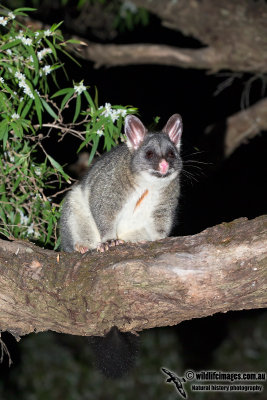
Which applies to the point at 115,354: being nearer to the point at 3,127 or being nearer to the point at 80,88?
the point at 3,127

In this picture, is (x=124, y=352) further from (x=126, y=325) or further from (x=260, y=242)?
(x=260, y=242)

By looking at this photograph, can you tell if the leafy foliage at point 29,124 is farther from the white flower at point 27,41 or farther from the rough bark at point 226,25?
the rough bark at point 226,25

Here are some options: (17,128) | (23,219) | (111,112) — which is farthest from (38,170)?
(111,112)

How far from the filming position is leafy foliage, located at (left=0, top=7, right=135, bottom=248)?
4.75 metres

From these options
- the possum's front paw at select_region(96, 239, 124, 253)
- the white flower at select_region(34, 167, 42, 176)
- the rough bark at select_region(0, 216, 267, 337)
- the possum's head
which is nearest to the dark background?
the possum's head

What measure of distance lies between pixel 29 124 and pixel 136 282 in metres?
1.79

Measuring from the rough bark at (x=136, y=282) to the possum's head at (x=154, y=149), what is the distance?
99 cm

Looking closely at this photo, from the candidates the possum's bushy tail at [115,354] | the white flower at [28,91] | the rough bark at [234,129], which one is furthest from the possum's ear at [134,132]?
the rough bark at [234,129]

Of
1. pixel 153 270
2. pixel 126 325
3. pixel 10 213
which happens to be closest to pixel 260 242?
pixel 153 270

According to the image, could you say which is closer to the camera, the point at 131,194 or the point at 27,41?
the point at 27,41

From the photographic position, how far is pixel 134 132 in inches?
197

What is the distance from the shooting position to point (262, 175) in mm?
10688

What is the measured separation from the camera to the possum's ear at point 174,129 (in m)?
5.07

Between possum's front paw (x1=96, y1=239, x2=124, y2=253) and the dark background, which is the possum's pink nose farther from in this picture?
the dark background
